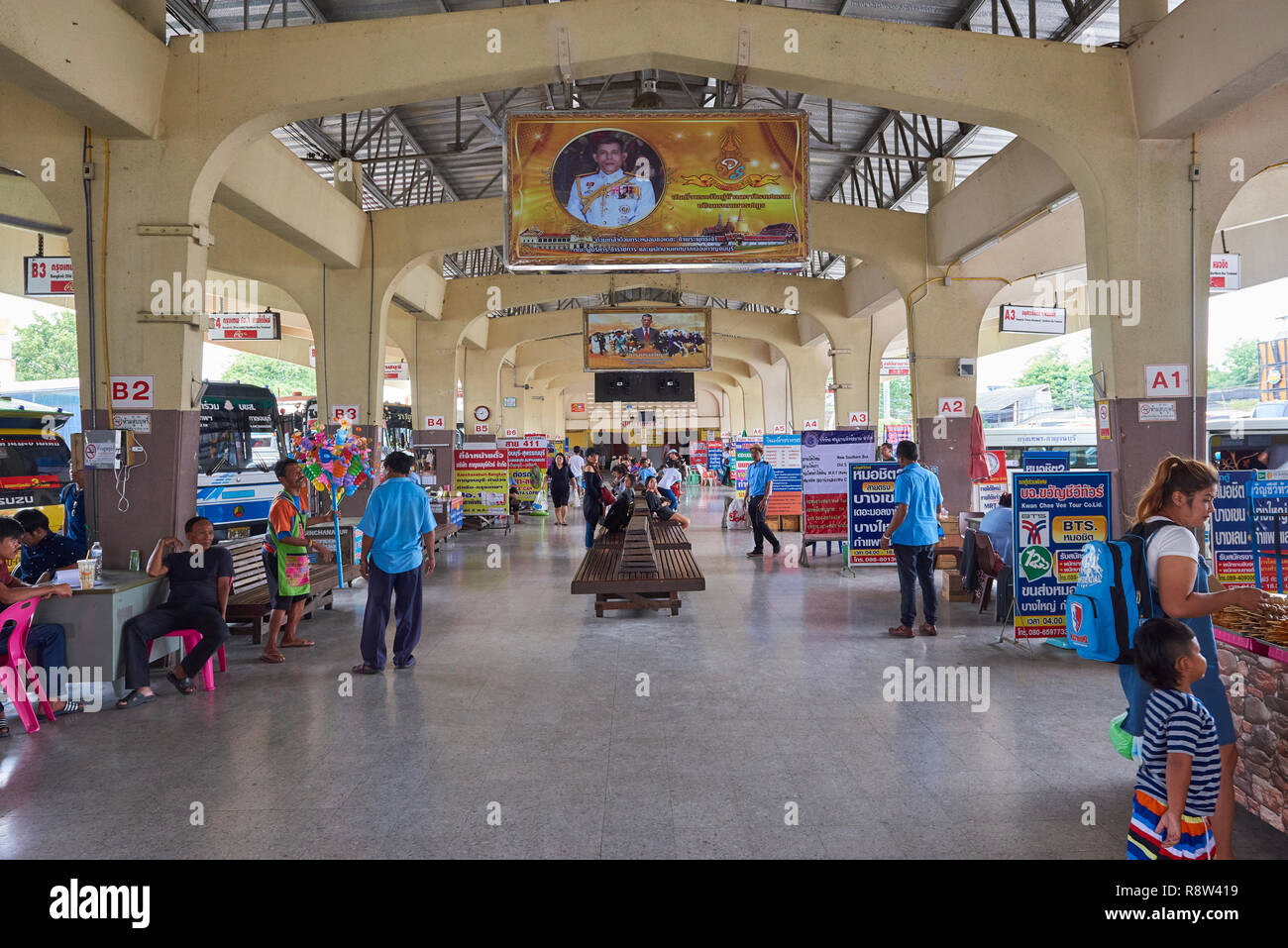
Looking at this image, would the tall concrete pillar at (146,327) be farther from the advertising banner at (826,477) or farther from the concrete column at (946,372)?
the concrete column at (946,372)

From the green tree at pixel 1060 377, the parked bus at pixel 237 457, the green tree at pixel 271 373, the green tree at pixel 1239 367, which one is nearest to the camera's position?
the parked bus at pixel 237 457

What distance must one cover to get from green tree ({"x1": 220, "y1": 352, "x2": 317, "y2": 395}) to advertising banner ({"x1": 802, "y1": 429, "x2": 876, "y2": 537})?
109ft

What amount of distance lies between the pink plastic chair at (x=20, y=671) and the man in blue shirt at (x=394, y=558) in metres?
1.74

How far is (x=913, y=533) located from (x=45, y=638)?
5691 millimetres

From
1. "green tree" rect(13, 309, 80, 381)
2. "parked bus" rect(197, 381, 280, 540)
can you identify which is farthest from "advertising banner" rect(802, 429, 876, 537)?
"green tree" rect(13, 309, 80, 381)

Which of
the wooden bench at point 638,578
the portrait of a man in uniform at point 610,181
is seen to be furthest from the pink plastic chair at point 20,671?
the portrait of a man in uniform at point 610,181

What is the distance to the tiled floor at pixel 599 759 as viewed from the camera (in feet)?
10.2

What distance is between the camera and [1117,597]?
2.73 meters

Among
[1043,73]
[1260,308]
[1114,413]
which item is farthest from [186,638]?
[1260,308]

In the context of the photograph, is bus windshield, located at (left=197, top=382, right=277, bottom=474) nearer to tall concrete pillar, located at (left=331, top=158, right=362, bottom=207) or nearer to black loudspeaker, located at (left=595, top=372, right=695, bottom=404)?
tall concrete pillar, located at (left=331, top=158, right=362, bottom=207)

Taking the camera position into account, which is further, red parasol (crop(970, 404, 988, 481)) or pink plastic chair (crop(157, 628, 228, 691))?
red parasol (crop(970, 404, 988, 481))

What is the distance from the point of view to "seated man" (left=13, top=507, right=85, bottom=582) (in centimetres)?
541

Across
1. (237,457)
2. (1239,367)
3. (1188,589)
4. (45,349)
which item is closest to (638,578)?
(1188,589)
